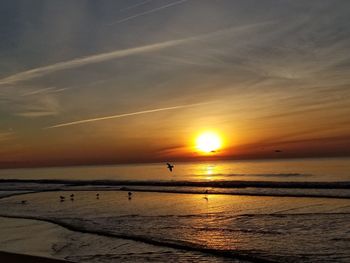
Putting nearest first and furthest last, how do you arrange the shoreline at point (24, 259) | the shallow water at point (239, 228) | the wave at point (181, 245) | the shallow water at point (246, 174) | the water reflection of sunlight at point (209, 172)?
the shoreline at point (24, 259), the wave at point (181, 245), the shallow water at point (239, 228), the shallow water at point (246, 174), the water reflection of sunlight at point (209, 172)

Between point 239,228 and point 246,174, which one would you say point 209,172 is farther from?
point 239,228

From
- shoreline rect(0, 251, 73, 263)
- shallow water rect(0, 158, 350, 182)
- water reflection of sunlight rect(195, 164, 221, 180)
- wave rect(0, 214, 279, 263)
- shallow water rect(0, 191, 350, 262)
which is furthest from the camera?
water reflection of sunlight rect(195, 164, 221, 180)

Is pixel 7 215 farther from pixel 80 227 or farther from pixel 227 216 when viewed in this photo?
pixel 227 216

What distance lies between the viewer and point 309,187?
42.8 metres

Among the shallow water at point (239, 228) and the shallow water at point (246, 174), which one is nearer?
the shallow water at point (239, 228)

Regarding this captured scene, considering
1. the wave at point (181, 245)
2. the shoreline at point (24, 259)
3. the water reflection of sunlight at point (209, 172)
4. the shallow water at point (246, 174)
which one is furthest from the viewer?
the water reflection of sunlight at point (209, 172)

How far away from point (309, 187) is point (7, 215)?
31109mm

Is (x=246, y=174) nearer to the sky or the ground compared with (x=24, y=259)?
nearer to the sky

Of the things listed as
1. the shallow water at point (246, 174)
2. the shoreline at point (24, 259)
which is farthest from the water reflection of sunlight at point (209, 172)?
the shoreline at point (24, 259)

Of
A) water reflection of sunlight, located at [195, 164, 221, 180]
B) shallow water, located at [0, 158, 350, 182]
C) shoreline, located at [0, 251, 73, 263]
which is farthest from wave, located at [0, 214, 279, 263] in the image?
water reflection of sunlight, located at [195, 164, 221, 180]

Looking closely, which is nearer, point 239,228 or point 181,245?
point 181,245

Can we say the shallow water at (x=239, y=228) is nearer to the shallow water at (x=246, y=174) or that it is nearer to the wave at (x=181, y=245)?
the wave at (x=181, y=245)

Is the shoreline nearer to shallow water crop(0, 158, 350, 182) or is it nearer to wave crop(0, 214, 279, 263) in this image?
wave crop(0, 214, 279, 263)

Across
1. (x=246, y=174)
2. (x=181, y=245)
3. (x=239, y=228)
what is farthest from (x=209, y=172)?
(x=181, y=245)
